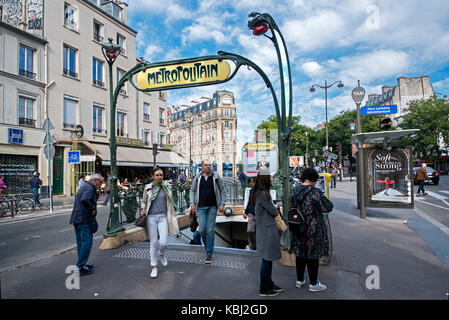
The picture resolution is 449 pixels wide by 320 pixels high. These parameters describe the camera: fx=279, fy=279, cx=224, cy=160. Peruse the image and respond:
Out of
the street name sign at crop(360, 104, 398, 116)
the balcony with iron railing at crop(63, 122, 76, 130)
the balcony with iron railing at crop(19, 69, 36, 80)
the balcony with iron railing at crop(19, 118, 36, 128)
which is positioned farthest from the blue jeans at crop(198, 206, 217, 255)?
the balcony with iron railing at crop(63, 122, 76, 130)

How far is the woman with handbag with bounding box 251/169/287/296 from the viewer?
3463 mm

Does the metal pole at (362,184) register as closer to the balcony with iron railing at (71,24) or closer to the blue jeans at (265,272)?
the blue jeans at (265,272)

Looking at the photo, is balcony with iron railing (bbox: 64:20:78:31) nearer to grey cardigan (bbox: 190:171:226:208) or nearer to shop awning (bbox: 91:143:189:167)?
shop awning (bbox: 91:143:189:167)

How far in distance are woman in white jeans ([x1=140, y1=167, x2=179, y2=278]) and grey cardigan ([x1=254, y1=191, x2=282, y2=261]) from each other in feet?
5.55

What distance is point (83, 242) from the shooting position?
4328 millimetres

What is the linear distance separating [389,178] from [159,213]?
6833 millimetres

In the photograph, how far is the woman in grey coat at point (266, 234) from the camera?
3.46m

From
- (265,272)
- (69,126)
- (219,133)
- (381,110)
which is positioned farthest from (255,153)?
(219,133)

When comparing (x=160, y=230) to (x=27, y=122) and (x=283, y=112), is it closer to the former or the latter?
(x=283, y=112)
